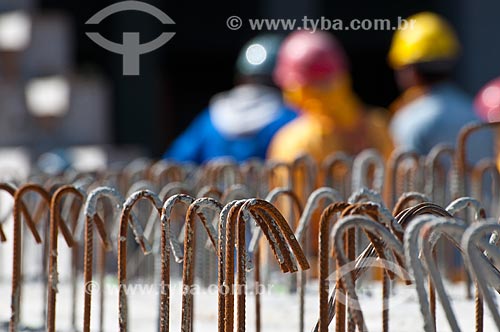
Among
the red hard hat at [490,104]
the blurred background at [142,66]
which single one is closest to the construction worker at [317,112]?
the red hard hat at [490,104]

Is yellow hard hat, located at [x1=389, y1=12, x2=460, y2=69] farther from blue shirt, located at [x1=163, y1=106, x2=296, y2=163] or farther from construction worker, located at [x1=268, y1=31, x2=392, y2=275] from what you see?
blue shirt, located at [x1=163, y1=106, x2=296, y2=163]

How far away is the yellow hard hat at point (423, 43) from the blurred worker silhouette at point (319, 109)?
39 centimetres

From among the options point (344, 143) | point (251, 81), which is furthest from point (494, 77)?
point (344, 143)

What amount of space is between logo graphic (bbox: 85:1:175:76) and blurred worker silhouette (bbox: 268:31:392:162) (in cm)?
425

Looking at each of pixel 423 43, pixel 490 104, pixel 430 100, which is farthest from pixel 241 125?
pixel 490 104

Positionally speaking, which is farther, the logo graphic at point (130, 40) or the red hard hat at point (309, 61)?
the logo graphic at point (130, 40)

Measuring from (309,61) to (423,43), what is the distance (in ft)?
2.20

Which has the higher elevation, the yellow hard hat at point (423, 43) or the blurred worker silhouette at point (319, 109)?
the yellow hard hat at point (423, 43)

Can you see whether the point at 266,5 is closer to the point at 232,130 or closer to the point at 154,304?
the point at 232,130

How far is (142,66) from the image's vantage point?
11.1m

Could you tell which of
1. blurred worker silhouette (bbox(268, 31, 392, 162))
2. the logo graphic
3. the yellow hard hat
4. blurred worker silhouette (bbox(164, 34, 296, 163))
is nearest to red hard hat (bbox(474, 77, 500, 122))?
the yellow hard hat

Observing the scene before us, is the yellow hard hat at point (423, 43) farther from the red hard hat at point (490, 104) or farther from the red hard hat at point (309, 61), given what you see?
the red hard hat at point (490, 104)

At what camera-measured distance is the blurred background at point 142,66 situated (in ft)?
29.1

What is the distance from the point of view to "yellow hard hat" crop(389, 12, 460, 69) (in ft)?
19.4
